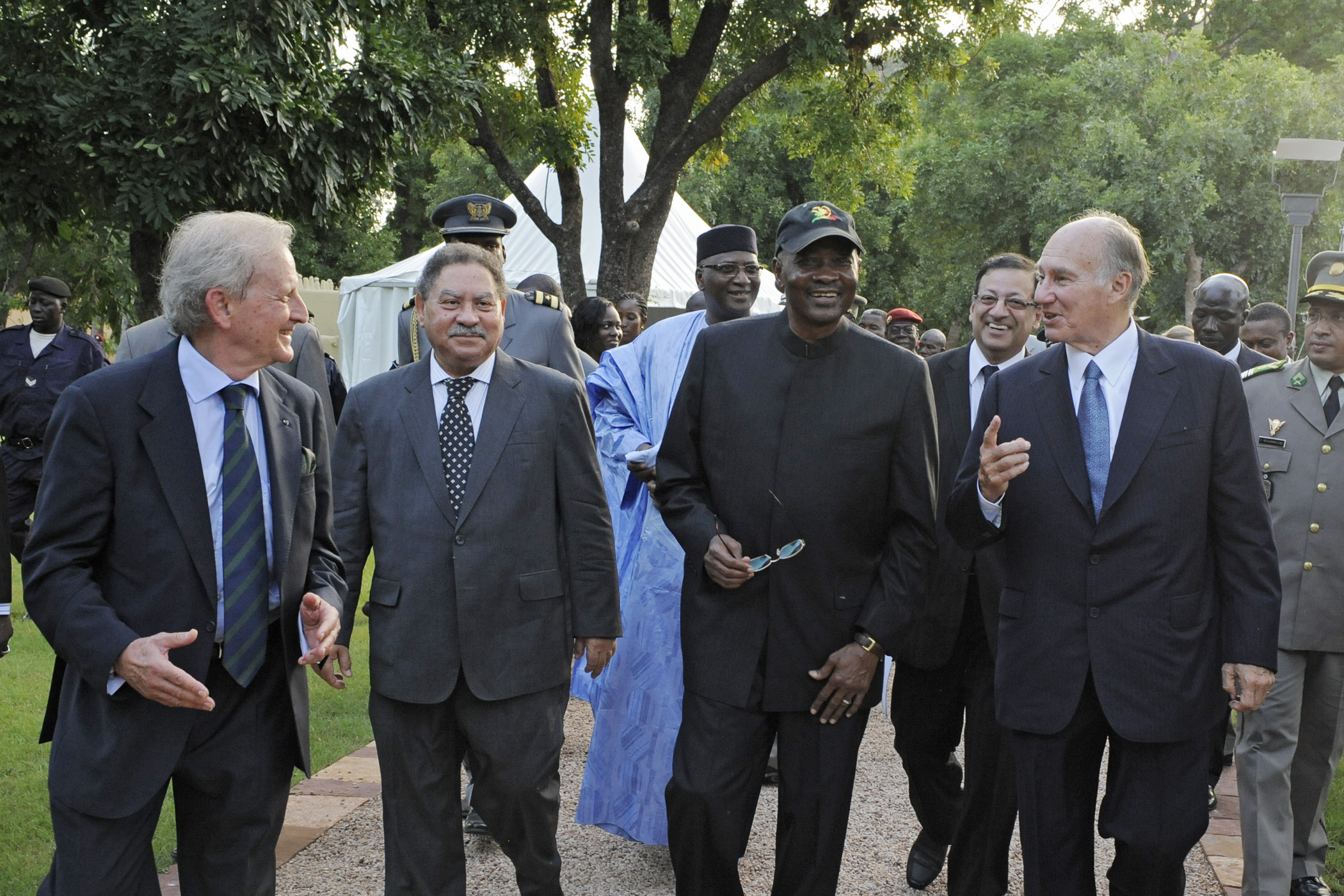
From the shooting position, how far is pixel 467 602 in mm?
3807

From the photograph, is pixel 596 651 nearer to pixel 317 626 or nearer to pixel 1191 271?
pixel 317 626

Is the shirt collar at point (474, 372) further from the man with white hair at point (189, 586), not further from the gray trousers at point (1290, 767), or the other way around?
the gray trousers at point (1290, 767)

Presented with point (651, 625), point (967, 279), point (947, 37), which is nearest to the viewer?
point (651, 625)

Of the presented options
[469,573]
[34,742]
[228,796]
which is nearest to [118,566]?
[228,796]

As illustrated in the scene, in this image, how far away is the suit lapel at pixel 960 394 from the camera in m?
4.84

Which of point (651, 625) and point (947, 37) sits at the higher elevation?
point (947, 37)

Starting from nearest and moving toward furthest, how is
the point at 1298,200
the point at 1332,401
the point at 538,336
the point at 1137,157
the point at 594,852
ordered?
the point at 1332,401
the point at 594,852
the point at 538,336
the point at 1298,200
the point at 1137,157

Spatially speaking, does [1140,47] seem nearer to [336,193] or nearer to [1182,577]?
[336,193]

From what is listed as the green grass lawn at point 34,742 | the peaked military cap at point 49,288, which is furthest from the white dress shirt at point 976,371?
the peaked military cap at point 49,288

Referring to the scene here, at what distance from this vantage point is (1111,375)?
3.65m

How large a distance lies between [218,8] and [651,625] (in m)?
7.98

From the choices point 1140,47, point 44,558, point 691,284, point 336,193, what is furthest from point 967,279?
point 44,558

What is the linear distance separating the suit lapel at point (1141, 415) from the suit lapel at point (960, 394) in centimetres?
120

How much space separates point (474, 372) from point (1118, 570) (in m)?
2.07
